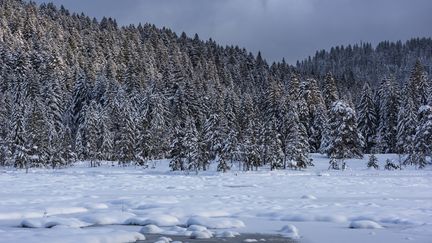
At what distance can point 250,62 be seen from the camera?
585ft

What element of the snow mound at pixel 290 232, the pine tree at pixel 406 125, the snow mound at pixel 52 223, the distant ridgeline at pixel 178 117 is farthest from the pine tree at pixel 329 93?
the snow mound at pixel 52 223

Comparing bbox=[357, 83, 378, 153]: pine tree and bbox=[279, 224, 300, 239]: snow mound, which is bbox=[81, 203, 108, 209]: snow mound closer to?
bbox=[279, 224, 300, 239]: snow mound

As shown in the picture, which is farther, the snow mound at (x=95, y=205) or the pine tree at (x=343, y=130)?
the pine tree at (x=343, y=130)

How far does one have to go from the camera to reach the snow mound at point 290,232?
1321 centimetres

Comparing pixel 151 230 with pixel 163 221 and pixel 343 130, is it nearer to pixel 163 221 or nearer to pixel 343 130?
pixel 163 221

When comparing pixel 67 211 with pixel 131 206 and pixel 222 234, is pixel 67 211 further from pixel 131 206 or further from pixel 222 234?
pixel 222 234

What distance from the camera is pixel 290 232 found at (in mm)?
13656

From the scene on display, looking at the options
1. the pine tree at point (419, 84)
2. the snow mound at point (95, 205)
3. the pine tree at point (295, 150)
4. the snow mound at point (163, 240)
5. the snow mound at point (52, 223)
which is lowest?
the snow mound at point (163, 240)

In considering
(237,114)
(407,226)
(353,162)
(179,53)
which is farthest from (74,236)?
(179,53)

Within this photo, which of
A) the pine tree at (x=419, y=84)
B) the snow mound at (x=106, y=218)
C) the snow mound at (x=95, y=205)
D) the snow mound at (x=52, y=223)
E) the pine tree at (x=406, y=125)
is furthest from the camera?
the pine tree at (x=419, y=84)

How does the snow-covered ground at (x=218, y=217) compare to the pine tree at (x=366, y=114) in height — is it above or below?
below

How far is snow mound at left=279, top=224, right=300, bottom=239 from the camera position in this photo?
13212 mm

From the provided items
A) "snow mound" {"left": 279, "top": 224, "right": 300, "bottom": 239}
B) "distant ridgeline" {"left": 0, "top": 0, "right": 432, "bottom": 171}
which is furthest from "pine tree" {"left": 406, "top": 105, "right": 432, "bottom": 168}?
"snow mound" {"left": 279, "top": 224, "right": 300, "bottom": 239}

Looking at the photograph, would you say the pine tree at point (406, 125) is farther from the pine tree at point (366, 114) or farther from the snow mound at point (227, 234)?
the snow mound at point (227, 234)
